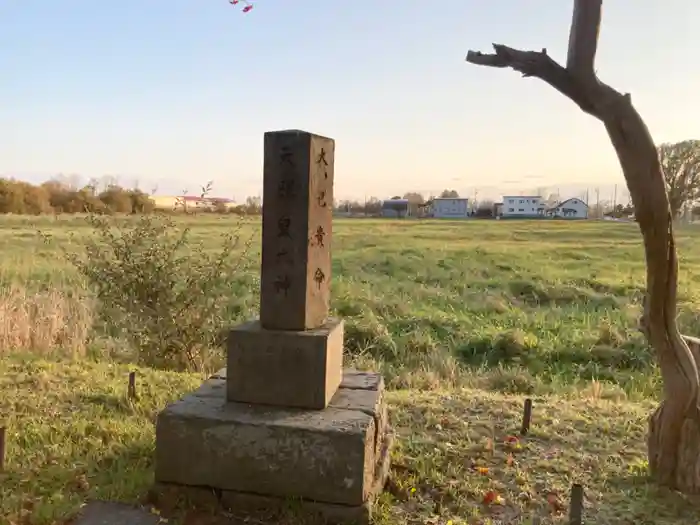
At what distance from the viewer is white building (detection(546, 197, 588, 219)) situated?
239 ft

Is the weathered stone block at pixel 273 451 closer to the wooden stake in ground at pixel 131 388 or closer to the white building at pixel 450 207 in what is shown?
the wooden stake in ground at pixel 131 388

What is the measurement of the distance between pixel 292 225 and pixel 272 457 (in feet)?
4.45

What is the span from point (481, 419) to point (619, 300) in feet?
32.6

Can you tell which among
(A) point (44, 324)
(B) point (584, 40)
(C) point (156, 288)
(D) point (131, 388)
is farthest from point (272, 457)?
(A) point (44, 324)

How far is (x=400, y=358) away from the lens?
373 inches

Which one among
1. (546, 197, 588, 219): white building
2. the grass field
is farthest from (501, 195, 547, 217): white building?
the grass field

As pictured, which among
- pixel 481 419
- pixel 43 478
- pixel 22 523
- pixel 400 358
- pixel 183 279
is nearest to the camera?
pixel 22 523

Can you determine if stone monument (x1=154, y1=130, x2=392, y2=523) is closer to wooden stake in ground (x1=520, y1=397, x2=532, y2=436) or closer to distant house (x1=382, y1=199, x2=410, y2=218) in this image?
wooden stake in ground (x1=520, y1=397, x2=532, y2=436)

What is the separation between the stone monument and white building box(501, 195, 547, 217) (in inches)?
2918

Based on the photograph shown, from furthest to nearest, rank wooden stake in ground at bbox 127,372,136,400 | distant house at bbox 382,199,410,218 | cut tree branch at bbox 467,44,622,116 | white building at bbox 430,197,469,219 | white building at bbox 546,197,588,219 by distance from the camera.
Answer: white building at bbox 430,197,469,219
white building at bbox 546,197,588,219
distant house at bbox 382,199,410,218
wooden stake in ground at bbox 127,372,136,400
cut tree branch at bbox 467,44,622,116

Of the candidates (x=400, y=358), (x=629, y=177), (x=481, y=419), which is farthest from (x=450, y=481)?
(x=400, y=358)

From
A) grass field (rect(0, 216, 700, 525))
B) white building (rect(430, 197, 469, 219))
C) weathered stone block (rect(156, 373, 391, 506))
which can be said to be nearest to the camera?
weathered stone block (rect(156, 373, 391, 506))

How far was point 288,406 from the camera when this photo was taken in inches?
140

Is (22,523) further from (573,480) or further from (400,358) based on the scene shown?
(400,358)
